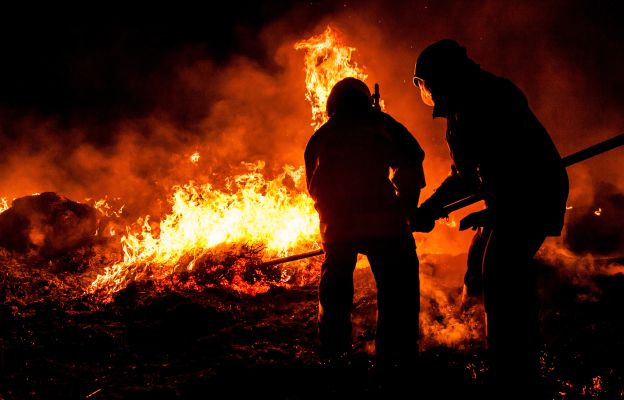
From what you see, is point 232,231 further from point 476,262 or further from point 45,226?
point 476,262

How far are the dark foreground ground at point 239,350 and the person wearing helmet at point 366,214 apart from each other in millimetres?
315

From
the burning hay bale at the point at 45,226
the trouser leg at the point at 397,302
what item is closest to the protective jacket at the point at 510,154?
the trouser leg at the point at 397,302

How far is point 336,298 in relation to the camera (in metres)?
3.05

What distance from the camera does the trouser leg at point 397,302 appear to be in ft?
9.23

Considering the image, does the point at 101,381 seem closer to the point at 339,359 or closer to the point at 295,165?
the point at 339,359

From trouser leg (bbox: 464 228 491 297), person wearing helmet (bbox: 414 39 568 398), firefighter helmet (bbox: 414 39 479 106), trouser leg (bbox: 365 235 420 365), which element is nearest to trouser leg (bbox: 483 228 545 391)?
person wearing helmet (bbox: 414 39 568 398)

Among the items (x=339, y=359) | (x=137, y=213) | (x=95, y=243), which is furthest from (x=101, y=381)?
(x=137, y=213)

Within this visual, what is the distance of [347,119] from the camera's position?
3129mm

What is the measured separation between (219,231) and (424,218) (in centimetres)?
481

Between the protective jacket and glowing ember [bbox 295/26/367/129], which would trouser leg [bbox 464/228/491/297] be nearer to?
the protective jacket

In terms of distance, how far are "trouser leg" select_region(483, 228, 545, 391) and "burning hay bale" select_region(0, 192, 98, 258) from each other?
910cm

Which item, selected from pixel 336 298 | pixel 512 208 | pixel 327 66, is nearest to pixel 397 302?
pixel 336 298

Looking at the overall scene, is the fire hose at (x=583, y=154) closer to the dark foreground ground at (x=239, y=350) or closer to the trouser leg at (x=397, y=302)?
the trouser leg at (x=397, y=302)

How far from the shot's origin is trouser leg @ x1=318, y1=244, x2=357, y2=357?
303 centimetres
